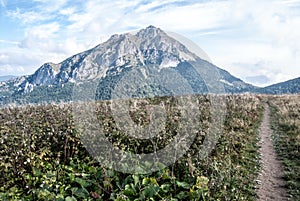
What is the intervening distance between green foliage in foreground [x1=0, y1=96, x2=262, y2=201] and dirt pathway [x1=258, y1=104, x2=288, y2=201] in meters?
0.27

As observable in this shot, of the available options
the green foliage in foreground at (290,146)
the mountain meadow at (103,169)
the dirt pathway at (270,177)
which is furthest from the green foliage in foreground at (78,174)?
the green foliage in foreground at (290,146)

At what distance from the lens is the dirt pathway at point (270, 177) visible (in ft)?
26.6

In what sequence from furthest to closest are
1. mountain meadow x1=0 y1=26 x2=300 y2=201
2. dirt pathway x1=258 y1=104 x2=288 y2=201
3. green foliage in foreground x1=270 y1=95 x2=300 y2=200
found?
green foliage in foreground x1=270 y1=95 x2=300 y2=200, dirt pathway x1=258 y1=104 x2=288 y2=201, mountain meadow x1=0 y1=26 x2=300 y2=201

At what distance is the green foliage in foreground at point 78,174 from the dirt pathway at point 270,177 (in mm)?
275

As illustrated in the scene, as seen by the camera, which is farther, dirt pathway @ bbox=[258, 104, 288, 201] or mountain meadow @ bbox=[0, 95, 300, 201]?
dirt pathway @ bbox=[258, 104, 288, 201]

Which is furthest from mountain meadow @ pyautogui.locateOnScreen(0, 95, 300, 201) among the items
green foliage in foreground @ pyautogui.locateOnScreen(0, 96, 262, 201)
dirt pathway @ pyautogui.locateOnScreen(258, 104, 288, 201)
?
dirt pathway @ pyautogui.locateOnScreen(258, 104, 288, 201)

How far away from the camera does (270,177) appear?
943 cm

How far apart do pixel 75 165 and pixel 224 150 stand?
5.12 m

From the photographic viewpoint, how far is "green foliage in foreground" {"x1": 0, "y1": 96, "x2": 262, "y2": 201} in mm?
6777

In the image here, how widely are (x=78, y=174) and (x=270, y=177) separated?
569cm

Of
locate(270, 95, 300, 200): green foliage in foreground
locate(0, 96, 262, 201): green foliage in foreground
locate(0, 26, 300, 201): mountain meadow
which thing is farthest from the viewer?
locate(270, 95, 300, 200): green foliage in foreground

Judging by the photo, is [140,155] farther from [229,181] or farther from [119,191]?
[229,181]

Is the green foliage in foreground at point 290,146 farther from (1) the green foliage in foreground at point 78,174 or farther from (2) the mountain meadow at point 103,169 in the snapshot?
(1) the green foliage in foreground at point 78,174

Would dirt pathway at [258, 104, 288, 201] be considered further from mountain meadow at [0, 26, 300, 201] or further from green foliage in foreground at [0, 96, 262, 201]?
green foliage in foreground at [0, 96, 262, 201]
